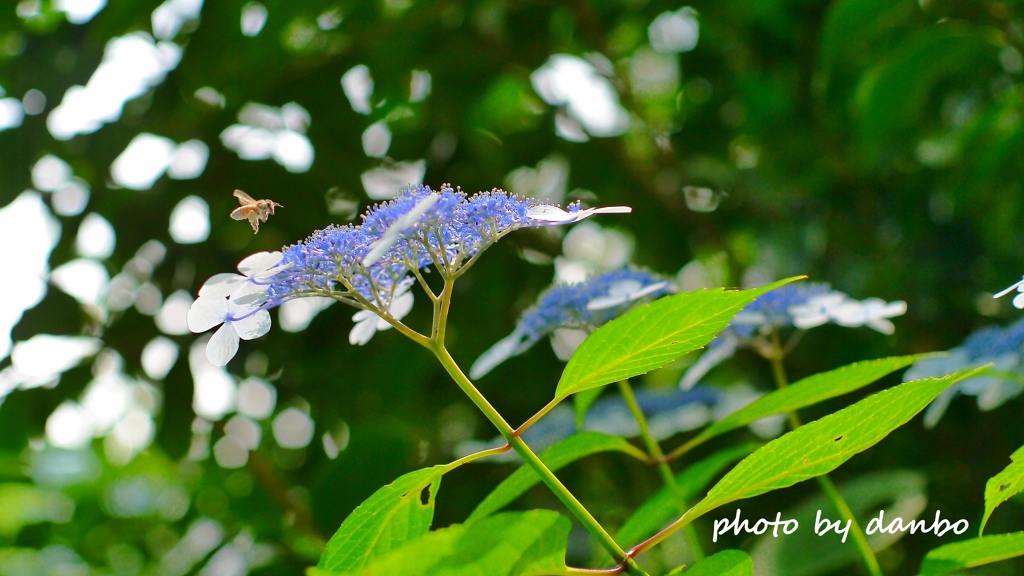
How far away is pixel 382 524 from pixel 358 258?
7.9 inches

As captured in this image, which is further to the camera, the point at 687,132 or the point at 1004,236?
the point at 687,132

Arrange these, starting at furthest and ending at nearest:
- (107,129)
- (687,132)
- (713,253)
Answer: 1. (713,253)
2. (687,132)
3. (107,129)

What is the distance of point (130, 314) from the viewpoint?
183cm

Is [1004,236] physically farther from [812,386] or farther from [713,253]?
[812,386]

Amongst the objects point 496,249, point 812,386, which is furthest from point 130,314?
point 812,386

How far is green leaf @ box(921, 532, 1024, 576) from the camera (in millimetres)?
575

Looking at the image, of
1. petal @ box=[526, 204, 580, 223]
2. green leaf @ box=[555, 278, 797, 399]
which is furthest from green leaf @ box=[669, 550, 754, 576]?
petal @ box=[526, 204, 580, 223]

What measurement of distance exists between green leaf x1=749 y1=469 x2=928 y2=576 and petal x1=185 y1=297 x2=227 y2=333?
0.88m

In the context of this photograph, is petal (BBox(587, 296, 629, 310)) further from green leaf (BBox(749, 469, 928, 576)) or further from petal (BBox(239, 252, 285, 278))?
green leaf (BBox(749, 469, 928, 576))

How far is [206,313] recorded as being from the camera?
0.60m

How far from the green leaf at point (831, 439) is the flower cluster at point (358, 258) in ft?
0.64

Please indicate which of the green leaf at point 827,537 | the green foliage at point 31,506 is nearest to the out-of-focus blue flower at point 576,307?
the green leaf at point 827,537

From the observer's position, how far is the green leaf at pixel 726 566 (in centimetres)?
53

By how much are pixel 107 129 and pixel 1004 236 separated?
1.99 metres
